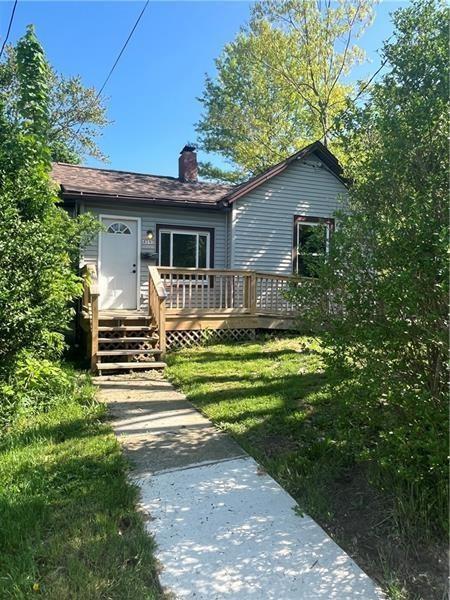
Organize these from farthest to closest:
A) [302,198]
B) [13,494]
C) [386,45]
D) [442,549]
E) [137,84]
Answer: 1. [137,84]
2. [302,198]
3. [386,45]
4. [13,494]
5. [442,549]

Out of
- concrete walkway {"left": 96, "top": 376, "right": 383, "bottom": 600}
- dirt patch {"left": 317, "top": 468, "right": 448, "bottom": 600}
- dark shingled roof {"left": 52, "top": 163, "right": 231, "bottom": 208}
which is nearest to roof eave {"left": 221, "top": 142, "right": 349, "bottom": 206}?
dark shingled roof {"left": 52, "top": 163, "right": 231, "bottom": 208}

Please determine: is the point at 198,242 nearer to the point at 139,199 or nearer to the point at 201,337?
the point at 139,199

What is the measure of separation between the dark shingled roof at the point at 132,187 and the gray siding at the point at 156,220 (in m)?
0.30

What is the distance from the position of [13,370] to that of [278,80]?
2164cm

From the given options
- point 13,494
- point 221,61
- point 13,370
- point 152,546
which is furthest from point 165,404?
point 221,61

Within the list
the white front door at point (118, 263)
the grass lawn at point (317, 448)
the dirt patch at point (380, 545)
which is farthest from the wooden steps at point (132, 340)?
the dirt patch at point (380, 545)

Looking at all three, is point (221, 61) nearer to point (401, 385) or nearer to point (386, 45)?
point (386, 45)

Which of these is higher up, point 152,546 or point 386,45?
point 386,45

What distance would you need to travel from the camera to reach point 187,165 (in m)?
13.6

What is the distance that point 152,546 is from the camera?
100 inches

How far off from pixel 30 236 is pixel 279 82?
68.6 ft

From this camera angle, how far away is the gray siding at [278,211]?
11328mm

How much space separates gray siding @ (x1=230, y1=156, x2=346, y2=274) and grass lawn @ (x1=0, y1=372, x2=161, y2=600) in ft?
25.7

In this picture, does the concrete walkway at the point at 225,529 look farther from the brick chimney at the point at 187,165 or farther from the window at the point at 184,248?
the brick chimney at the point at 187,165
